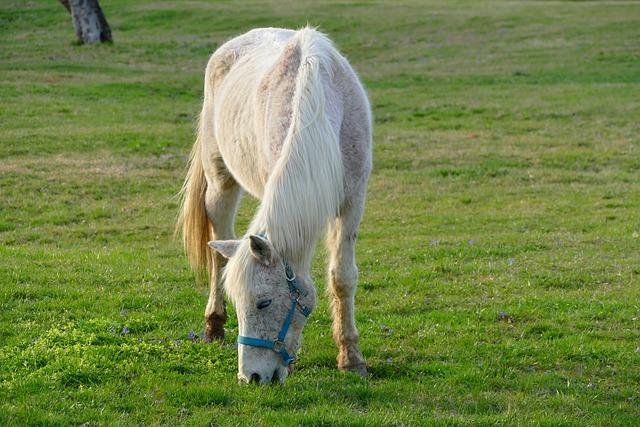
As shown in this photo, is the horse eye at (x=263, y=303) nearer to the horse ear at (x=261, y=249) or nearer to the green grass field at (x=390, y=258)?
the horse ear at (x=261, y=249)

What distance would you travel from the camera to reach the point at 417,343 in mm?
7914

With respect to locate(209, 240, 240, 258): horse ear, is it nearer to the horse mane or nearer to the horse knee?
the horse mane

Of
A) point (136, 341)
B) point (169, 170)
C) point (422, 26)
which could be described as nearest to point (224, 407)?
point (136, 341)

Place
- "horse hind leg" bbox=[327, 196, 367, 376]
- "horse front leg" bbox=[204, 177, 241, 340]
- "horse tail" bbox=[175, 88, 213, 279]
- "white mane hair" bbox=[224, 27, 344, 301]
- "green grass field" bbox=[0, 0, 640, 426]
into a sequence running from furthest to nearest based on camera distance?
"horse tail" bbox=[175, 88, 213, 279] → "horse front leg" bbox=[204, 177, 241, 340] → "horse hind leg" bbox=[327, 196, 367, 376] → "green grass field" bbox=[0, 0, 640, 426] → "white mane hair" bbox=[224, 27, 344, 301]

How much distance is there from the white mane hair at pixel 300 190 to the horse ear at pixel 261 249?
0.07 metres

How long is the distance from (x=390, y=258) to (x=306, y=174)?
534cm

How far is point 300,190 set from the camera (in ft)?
19.8

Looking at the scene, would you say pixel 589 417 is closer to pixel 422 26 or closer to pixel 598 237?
pixel 598 237

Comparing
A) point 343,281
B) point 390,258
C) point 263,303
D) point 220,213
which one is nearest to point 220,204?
point 220,213

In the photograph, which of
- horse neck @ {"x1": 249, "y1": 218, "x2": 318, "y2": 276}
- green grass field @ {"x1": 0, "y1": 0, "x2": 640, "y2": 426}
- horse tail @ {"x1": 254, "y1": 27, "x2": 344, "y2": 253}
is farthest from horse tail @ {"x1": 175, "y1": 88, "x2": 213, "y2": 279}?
horse neck @ {"x1": 249, "y1": 218, "x2": 318, "y2": 276}

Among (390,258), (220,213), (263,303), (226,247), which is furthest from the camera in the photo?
(390,258)

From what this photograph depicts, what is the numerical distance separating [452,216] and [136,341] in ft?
24.5

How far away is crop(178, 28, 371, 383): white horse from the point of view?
603cm

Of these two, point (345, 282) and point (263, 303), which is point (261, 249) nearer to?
point (263, 303)
